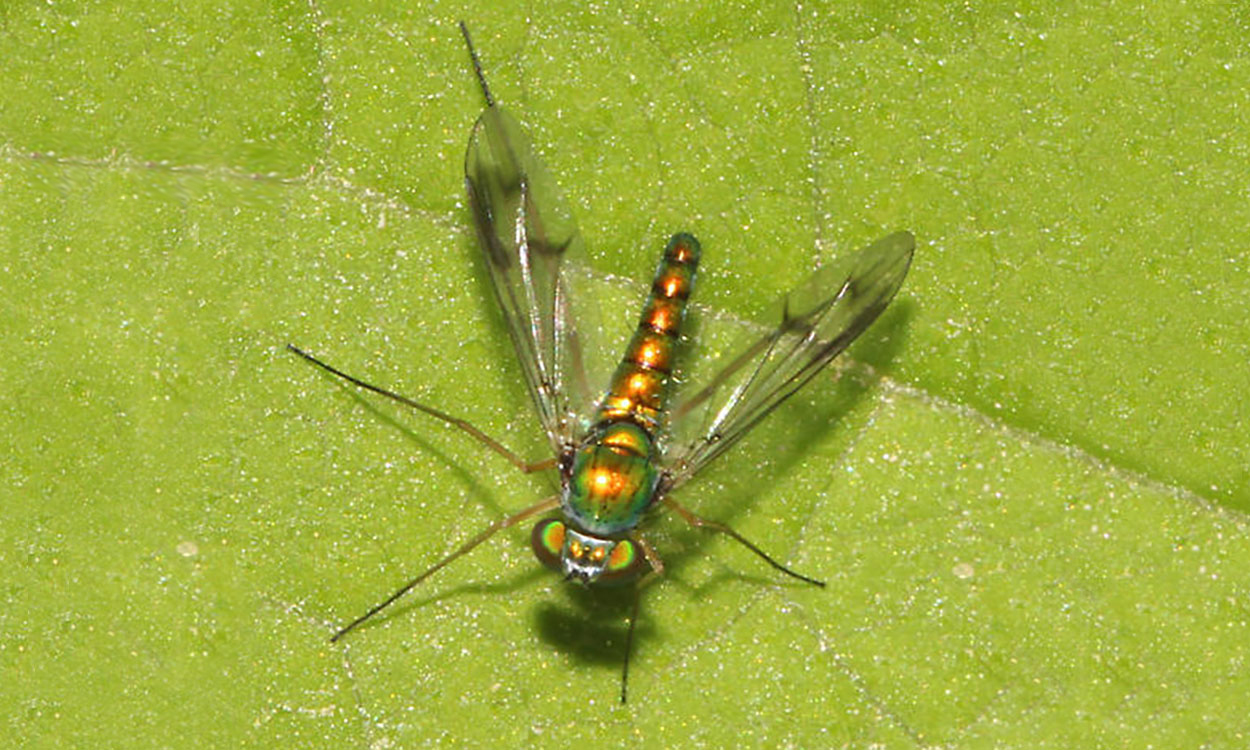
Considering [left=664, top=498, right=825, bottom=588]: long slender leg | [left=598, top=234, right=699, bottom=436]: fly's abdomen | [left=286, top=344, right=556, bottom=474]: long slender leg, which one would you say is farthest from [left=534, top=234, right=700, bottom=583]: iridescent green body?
[left=286, top=344, right=556, bottom=474]: long slender leg

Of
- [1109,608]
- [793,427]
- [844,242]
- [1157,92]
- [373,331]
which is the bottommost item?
[1109,608]

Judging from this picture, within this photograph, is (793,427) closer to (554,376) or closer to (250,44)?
(554,376)

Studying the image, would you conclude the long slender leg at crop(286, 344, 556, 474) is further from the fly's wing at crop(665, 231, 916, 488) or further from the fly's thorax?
the fly's wing at crop(665, 231, 916, 488)

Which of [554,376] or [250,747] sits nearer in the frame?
[250,747]

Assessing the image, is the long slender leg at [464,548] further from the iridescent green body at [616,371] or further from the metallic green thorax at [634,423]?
the metallic green thorax at [634,423]

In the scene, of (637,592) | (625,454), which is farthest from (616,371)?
(637,592)

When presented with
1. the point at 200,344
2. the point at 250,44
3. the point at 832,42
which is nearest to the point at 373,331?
the point at 200,344
